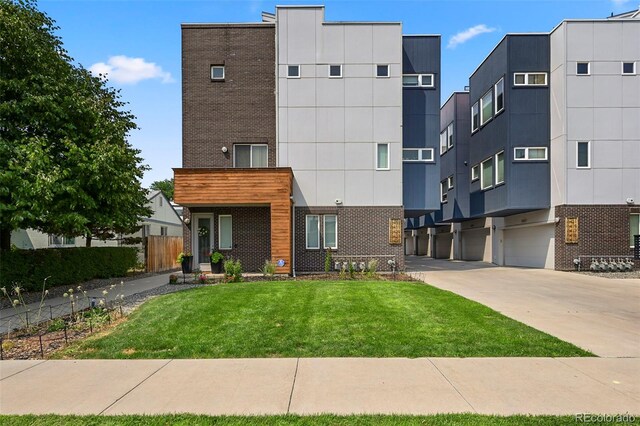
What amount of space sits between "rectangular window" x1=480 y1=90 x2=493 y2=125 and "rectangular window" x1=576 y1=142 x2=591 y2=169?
4.83m

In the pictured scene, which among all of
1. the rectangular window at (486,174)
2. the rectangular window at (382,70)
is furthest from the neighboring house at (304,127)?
the rectangular window at (486,174)

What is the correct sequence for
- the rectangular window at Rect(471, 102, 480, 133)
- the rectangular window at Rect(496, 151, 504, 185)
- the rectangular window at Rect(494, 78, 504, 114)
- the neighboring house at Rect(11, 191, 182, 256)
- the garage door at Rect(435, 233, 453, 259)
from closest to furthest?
the rectangular window at Rect(494, 78, 504, 114), the rectangular window at Rect(496, 151, 504, 185), the neighboring house at Rect(11, 191, 182, 256), the rectangular window at Rect(471, 102, 480, 133), the garage door at Rect(435, 233, 453, 259)

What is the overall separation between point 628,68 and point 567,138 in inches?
170

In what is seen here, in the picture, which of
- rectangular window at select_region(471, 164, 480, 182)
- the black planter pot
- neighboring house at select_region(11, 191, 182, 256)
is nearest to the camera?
the black planter pot

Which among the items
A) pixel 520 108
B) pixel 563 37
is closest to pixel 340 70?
pixel 520 108

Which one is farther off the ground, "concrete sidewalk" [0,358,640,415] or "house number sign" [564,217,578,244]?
"house number sign" [564,217,578,244]

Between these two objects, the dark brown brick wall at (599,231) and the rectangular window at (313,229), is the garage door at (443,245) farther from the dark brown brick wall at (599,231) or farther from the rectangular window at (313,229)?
the rectangular window at (313,229)

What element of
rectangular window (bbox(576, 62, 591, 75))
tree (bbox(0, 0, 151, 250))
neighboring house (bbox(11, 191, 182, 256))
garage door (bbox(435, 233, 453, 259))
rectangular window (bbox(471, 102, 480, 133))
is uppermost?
rectangular window (bbox(576, 62, 591, 75))

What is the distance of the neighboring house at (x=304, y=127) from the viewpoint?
15227 millimetres

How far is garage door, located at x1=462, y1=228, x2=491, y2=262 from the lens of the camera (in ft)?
81.5

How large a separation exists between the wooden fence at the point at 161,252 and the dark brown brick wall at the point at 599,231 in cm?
2014

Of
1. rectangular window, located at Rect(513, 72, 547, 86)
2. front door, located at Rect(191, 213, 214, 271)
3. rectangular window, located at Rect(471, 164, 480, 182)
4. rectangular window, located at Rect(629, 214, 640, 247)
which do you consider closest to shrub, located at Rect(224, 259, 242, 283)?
front door, located at Rect(191, 213, 214, 271)

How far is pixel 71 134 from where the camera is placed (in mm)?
10312

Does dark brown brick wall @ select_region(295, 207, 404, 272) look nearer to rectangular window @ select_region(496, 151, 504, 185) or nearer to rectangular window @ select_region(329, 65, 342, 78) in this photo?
rectangular window @ select_region(329, 65, 342, 78)
